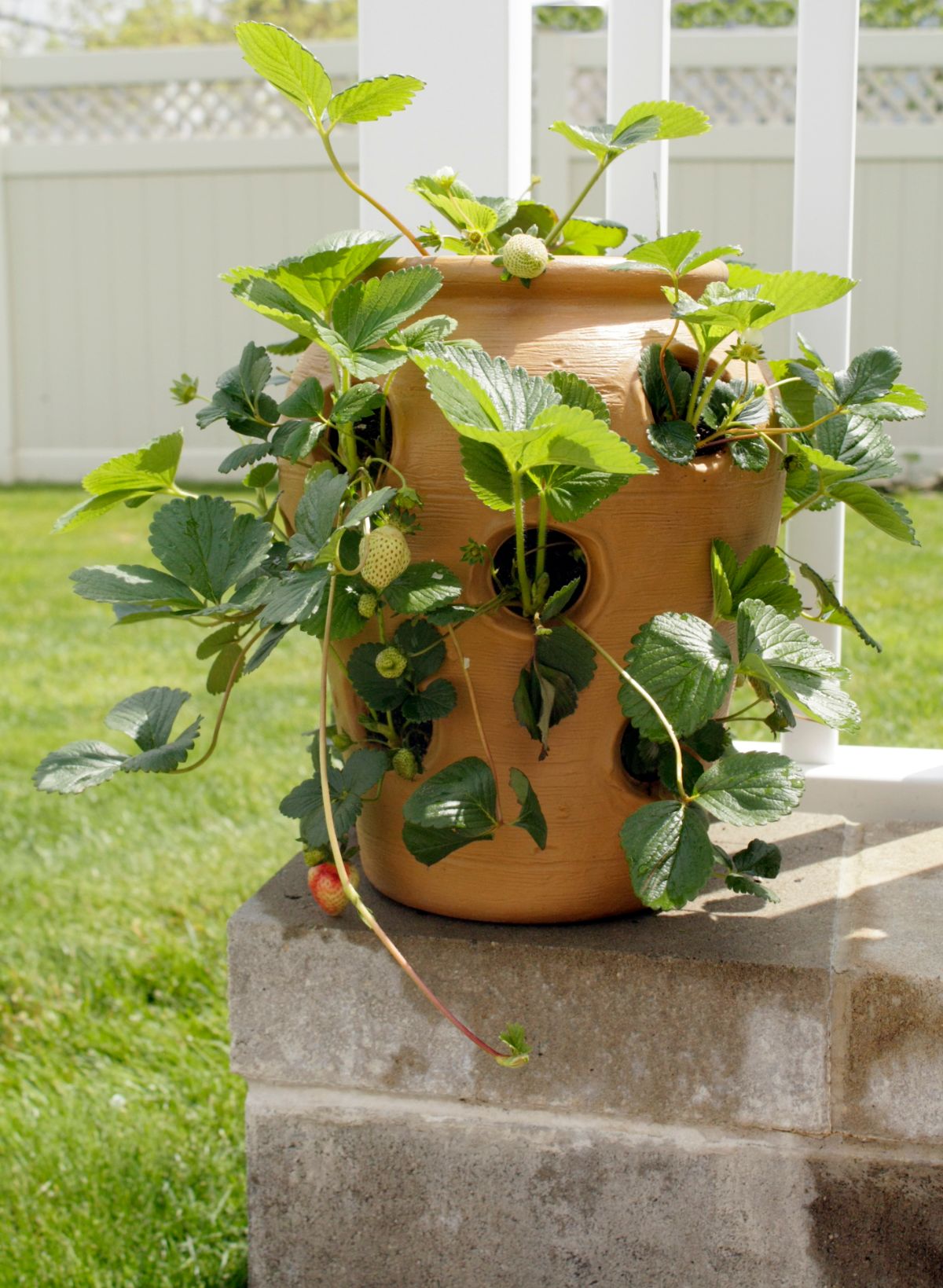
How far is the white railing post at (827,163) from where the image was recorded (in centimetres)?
128

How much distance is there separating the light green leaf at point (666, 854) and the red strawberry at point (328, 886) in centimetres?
23

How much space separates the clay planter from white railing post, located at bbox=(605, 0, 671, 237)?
0.34 meters

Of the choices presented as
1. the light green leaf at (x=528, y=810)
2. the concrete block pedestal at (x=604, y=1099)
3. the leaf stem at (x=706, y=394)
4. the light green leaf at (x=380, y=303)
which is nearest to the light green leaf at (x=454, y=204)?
the light green leaf at (x=380, y=303)

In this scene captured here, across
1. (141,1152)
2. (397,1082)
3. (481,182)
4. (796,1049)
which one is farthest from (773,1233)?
(481,182)

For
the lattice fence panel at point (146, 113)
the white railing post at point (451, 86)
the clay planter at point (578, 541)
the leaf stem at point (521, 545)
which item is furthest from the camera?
the lattice fence panel at point (146, 113)

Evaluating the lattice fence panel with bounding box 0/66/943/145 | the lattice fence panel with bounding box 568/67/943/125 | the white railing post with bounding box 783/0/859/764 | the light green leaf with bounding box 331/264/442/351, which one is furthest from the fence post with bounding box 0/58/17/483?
the light green leaf with bounding box 331/264/442/351

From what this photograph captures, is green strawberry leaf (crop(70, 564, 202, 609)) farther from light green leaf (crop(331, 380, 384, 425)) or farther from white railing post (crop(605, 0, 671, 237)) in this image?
white railing post (crop(605, 0, 671, 237))

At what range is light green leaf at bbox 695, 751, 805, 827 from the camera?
2.95 feet

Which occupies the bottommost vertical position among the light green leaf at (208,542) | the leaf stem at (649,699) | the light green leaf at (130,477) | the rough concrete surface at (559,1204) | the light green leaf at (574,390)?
the rough concrete surface at (559,1204)

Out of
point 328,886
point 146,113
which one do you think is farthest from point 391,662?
point 146,113

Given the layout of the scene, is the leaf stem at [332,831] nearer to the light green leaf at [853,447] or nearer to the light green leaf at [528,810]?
the light green leaf at [528,810]

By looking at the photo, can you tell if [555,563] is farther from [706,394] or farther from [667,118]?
[667,118]

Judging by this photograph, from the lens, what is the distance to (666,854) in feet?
2.98

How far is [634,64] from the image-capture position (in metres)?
1.33
